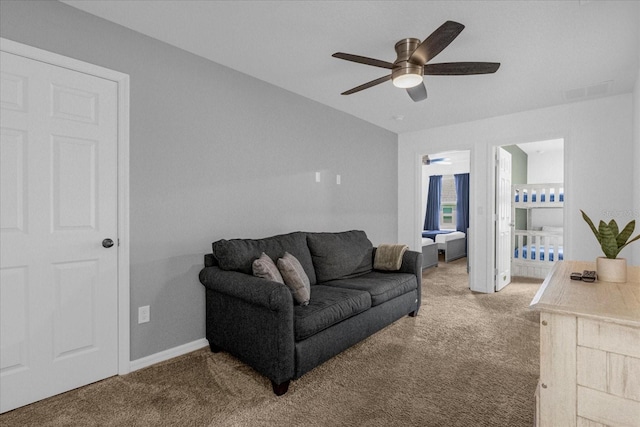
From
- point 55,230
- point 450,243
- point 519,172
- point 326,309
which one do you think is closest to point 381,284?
point 326,309

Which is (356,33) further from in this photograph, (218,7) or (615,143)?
(615,143)

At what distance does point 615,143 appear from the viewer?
357cm

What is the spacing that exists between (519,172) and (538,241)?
1.99 m

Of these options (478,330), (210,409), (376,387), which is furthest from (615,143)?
(210,409)

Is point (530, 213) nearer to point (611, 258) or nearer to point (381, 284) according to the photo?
point (381, 284)

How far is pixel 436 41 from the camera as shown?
6.41ft

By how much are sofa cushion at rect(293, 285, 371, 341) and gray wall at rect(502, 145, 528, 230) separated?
5449 millimetres

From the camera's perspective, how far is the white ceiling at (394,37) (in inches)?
81.7

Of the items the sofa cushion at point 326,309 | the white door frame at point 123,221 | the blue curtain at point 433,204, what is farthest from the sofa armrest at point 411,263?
the blue curtain at point 433,204

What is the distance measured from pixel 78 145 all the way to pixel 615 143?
5.10 meters

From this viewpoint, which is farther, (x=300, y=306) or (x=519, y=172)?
(x=519, y=172)

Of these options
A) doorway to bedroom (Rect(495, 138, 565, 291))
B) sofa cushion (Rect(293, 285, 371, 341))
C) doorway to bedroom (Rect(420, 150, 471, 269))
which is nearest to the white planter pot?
sofa cushion (Rect(293, 285, 371, 341))

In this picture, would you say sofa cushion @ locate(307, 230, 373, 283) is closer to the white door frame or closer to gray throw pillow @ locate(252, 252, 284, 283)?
gray throw pillow @ locate(252, 252, 284, 283)

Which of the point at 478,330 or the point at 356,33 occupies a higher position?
the point at 356,33
